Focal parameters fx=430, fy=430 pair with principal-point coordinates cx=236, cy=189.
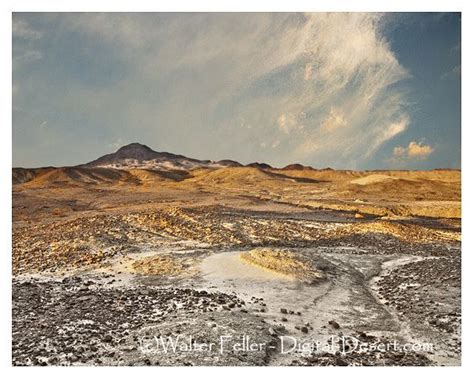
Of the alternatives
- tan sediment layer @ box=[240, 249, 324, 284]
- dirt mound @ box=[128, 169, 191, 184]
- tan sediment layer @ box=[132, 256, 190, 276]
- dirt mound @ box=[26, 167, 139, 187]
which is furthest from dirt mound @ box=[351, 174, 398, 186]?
tan sediment layer @ box=[132, 256, 190, 276]

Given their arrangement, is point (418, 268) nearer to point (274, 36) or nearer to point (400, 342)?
point (400, 342)

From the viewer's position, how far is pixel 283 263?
36.7 feet

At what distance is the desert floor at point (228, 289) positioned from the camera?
279 inches

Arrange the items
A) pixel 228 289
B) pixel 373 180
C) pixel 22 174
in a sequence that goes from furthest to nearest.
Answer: pixel 373 180 < pixel 22 174 < pixel 228 289

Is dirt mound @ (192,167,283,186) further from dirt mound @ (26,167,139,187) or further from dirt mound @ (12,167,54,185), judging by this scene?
dirt mound @ (12,167,54,185)

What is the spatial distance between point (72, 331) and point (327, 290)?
5630mm

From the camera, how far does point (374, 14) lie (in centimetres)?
1050

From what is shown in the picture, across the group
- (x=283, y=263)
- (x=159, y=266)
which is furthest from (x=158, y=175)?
(x=283, y=263)

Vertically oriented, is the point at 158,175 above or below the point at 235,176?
above

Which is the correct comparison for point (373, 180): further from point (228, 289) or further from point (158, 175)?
point (228, 289)

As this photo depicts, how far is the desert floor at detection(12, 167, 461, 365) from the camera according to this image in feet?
23.2

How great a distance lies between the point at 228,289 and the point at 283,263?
198cm

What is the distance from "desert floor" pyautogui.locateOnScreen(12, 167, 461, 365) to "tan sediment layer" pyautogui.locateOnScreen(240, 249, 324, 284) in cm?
4
